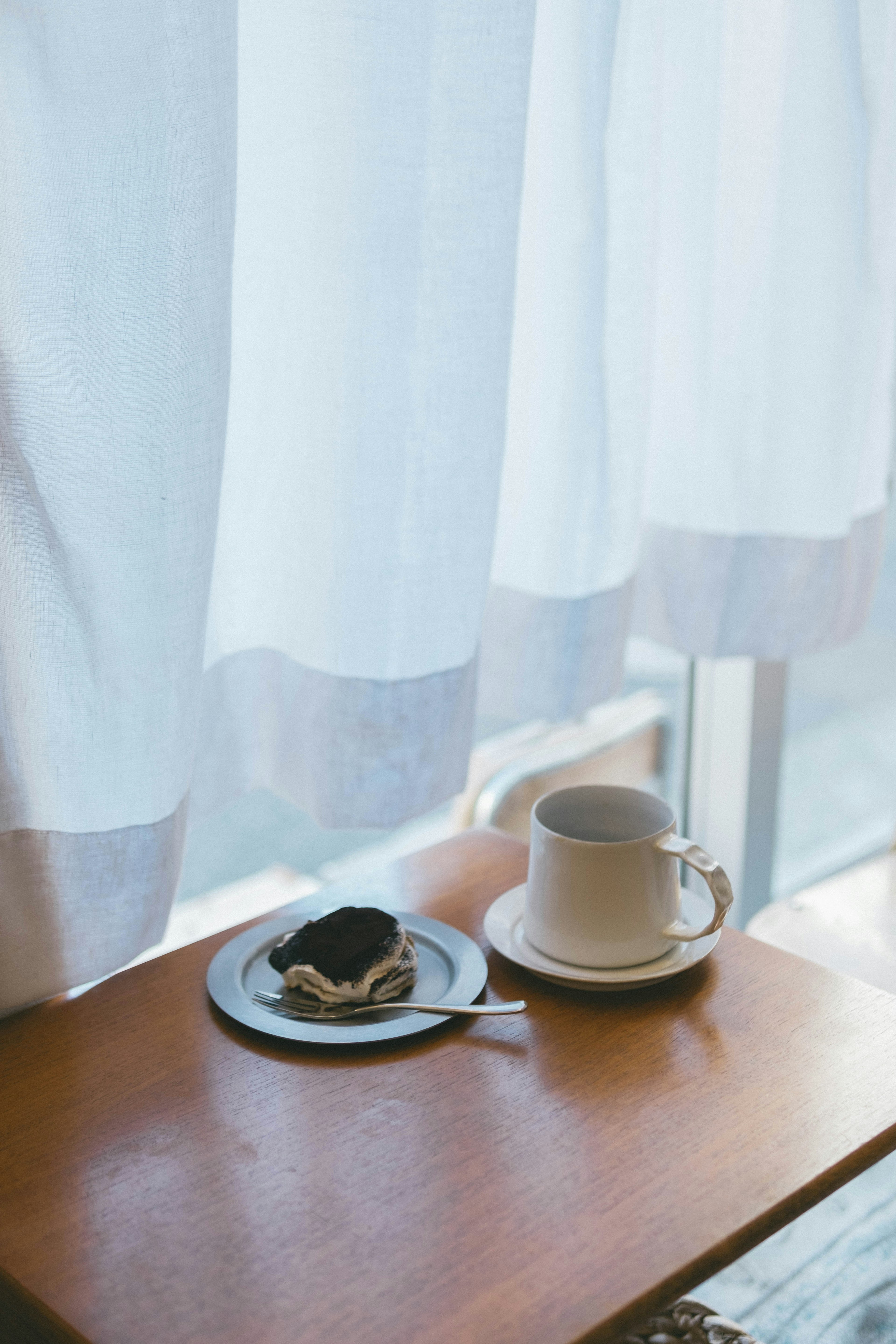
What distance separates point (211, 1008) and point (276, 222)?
20.2 inches

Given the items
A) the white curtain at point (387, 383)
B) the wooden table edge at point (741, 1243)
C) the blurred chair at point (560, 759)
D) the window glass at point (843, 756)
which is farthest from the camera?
the window glass at point (843, 756)

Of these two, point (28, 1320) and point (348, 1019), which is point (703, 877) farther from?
point (28, 1320)

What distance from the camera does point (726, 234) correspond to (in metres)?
1.11

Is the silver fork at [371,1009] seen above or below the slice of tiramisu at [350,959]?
below

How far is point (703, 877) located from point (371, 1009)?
21 centimetres

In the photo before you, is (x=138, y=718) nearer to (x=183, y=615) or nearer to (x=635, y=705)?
(x=183, y=615)

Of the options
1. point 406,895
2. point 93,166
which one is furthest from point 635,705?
point 93,166

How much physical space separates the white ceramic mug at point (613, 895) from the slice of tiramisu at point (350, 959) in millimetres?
90

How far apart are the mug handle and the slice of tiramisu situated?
Result: 16 centimetres

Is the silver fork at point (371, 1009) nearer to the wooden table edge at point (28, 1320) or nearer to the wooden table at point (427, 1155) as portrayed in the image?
the wooden table at point (427, 1155)

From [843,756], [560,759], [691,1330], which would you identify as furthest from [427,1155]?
[843,756]

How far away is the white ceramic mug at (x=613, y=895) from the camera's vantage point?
0.71m

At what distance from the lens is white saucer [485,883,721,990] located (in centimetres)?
72

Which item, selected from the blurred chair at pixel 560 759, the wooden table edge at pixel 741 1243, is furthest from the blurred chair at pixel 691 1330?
the blurred chair at pixel 560 759
